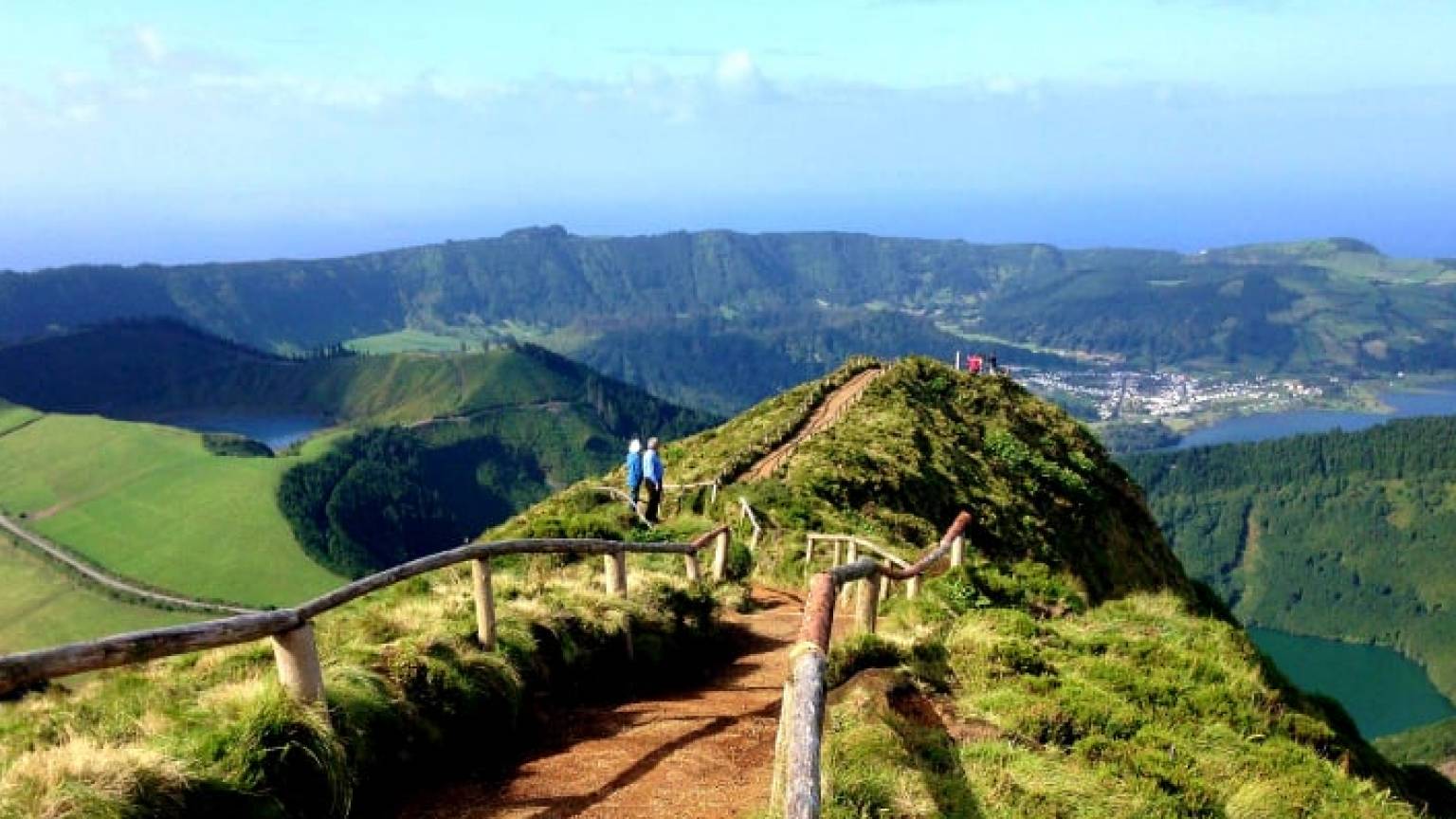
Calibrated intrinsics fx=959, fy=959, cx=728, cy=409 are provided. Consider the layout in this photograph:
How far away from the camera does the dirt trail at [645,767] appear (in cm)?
822

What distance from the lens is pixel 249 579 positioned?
524 feet

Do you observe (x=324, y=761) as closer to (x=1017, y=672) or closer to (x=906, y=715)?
(x=906, y=715)

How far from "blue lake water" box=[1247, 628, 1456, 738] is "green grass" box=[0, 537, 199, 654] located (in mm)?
167574

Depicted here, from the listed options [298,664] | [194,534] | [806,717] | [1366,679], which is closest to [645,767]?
[298,664]

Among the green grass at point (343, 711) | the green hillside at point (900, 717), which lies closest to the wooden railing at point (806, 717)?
the green hillside at point (900, 717)

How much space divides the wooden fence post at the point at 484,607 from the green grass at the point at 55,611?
147m

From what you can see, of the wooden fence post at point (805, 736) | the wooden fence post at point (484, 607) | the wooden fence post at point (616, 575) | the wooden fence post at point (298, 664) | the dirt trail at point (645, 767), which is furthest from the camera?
the wooden fence post at point (616, 575)

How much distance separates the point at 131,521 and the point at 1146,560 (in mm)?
198500

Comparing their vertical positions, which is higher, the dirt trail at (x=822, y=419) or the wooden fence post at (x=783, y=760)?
the wooden fence post at (x=783, y=760)

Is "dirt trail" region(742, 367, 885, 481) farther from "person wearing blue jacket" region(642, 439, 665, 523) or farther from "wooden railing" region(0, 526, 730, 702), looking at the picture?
"wooden railing" region(0, 526, 730, 702)

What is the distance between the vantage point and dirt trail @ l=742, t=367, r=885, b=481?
3400cm

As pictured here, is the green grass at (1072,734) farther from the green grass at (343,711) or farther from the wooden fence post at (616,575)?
the wooden fence post at (616,575)

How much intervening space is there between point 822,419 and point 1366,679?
17005cm

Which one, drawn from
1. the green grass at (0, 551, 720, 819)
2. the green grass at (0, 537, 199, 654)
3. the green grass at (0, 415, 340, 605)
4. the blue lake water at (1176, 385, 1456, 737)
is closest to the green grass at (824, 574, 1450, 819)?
the green grass at (0, 551, 720, 819)
